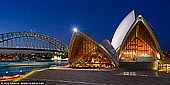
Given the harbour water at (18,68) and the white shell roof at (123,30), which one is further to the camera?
the harbour water at (18,68)

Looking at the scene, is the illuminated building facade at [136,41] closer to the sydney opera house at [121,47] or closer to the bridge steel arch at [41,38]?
the sydney opera house at [121,47]

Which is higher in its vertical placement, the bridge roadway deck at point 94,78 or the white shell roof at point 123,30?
the white shell roof at point 123,30

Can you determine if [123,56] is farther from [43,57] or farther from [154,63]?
[43,57]

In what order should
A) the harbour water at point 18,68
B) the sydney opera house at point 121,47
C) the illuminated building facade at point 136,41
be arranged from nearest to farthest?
the sydney opera house at point 121,47
the illuminated building facade at point 136,41
the harbour water at point 18,68

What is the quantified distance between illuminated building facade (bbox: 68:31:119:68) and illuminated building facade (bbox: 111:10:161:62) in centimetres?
274

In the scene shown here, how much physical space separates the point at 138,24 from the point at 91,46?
6343 millimetres

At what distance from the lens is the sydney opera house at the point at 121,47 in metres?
22.7

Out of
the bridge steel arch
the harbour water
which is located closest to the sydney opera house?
the harbour water

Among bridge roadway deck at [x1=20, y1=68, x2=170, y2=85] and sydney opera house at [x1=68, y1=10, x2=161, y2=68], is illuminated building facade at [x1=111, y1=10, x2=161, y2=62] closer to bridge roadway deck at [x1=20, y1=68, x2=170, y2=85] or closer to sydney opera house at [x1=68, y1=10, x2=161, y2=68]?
sydney opera house at [x1=68, y1=10, x2=161, y2=68]

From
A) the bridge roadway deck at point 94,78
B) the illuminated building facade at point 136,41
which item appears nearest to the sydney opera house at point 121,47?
the illuminated building facade at point 136,41

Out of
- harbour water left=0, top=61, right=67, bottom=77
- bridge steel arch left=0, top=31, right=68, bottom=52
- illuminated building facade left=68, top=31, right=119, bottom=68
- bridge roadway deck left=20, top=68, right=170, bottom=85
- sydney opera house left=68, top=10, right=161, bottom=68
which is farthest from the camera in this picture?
bridge steel arch left=0, top=31, right=68, bottom=52

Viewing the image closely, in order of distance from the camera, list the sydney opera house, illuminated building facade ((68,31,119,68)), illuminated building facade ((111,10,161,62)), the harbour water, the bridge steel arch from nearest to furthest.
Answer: illuminated building facade ((68,31,119,68)), the sydney opera house, illuminated building facade ((111,10,161,62)), the harbour water, the bridge steel arch

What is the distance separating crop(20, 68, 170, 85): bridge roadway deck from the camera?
1599 centimetres

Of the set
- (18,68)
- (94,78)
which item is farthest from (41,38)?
(94,78)
